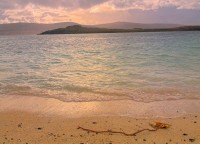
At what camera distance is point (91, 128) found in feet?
25.1

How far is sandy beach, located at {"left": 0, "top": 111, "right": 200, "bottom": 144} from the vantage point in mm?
6840

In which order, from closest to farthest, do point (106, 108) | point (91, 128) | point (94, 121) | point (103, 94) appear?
point (91, 128), point (94, 121), point (106, 108), point (103, 94)

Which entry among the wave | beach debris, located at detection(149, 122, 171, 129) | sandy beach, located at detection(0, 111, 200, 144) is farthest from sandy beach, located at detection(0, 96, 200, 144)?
the wave

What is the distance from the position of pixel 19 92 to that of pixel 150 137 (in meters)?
7.06

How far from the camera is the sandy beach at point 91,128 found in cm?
684

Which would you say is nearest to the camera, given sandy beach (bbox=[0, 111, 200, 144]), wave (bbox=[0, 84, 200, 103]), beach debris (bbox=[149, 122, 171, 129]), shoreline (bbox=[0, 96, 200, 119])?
sandy beach (bbox=[0, 111, 200, 144])

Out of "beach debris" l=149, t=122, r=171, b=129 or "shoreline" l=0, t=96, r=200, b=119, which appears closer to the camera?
"beach debris" l=149, t=122, r=171, b=129

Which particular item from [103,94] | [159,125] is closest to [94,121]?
[159,125]

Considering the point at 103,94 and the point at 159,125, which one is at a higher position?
the point at 159,125

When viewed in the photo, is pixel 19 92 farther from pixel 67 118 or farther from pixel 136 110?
pixel 136 110

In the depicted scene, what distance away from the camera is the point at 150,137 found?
6980 mm

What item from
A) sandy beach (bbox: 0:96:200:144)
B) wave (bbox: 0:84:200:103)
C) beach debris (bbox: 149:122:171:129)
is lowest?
wave (bbox: 0:84:200:103)

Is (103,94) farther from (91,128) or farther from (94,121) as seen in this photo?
(91,128)

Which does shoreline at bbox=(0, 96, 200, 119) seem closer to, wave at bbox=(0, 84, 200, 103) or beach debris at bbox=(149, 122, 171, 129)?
wave at bbox=(0, 84, 200, 103)
